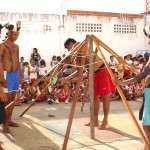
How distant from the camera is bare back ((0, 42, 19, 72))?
5398 millimetres

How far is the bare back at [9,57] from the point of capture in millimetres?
5398

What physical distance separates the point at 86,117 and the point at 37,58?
607cm

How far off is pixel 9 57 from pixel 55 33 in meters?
7.85

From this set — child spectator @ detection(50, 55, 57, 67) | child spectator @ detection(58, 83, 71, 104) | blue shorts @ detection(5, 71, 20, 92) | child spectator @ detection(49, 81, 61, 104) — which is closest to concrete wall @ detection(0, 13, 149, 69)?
child spectator @ detection(50, 55, 57, 67)

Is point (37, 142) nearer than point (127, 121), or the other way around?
point (37, 142)

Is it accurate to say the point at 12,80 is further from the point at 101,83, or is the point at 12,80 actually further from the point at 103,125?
the point at 103,125

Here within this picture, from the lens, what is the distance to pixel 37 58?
1202 centimetres

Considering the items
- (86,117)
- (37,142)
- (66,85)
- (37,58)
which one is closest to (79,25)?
(37,58)

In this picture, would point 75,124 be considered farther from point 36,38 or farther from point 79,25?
point 79,25

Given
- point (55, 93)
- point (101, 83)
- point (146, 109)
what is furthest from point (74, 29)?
point (146, 109)

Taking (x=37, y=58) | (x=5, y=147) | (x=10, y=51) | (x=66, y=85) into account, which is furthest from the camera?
(x=37, y=58)

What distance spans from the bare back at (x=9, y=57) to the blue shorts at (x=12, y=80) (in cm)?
8

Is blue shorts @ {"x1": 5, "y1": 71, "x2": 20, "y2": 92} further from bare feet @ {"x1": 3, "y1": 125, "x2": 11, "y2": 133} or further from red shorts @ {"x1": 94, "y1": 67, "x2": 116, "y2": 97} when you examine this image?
red shorts @ {"x1": 94, "y1": 67, "x2": 116, "y2": 97}

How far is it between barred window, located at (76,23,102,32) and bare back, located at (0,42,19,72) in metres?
8.50
